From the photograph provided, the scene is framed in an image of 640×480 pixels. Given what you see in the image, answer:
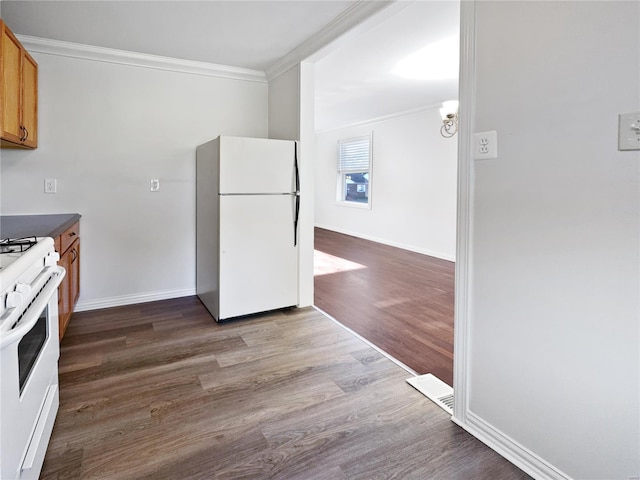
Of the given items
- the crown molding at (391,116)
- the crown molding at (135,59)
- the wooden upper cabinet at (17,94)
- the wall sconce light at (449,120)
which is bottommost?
the wooden upper cabinet at (17,94)

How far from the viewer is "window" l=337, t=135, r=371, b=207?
7.74 meters

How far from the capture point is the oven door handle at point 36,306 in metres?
1.00

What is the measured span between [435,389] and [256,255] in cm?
175

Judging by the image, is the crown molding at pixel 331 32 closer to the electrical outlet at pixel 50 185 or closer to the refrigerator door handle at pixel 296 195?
the refrigerator door handle at pixel 296 195

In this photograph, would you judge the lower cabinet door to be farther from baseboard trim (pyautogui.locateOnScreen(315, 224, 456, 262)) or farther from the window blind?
the window blind

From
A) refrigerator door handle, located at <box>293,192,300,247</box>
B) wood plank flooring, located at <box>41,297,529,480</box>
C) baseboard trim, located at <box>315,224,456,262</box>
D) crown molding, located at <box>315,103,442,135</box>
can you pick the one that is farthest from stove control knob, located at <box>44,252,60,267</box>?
crown molding, located at <box>315,103,442,135</box>

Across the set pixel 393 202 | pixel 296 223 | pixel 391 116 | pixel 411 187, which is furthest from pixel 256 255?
pixel 391 116

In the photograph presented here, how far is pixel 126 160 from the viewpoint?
139 inches

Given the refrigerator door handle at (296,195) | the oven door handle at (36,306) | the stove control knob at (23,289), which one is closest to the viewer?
the oven door handle at (36,306)

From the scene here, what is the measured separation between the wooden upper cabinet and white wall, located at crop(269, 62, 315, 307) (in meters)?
1.96

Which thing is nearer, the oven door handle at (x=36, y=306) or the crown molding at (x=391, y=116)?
the oven door handle at (x=36, y=306)

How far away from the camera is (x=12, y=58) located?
2.49 meters

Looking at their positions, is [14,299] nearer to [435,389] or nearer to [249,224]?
[435,389]

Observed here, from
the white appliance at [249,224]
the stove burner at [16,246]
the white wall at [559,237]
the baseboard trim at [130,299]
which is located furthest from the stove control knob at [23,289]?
the baseboard trim at [130,299]
